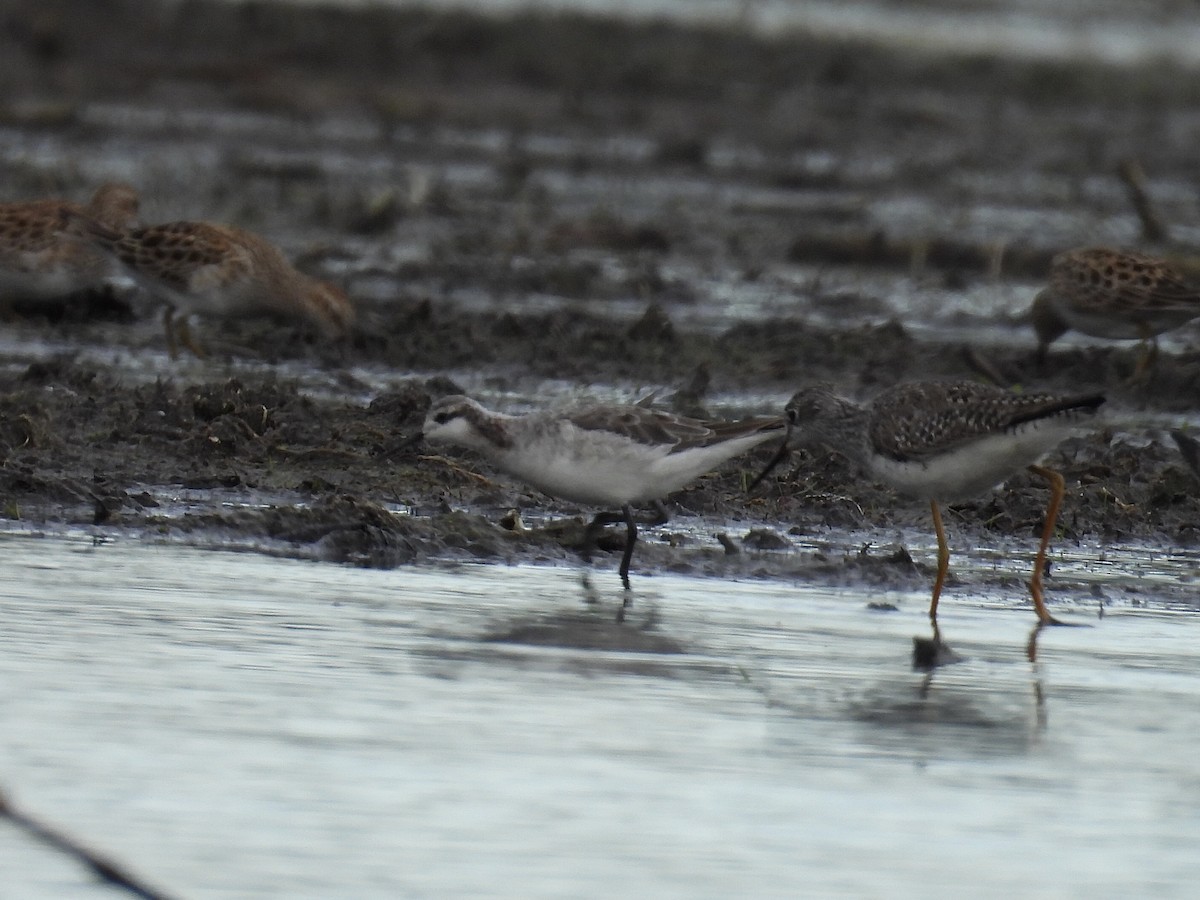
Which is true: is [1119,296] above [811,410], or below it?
above

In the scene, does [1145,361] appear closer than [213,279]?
Yes

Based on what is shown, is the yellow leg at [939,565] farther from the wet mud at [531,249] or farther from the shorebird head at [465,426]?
the shorebird head at [465,426]

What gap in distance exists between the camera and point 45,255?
43.8ft

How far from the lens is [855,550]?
29.7 ft

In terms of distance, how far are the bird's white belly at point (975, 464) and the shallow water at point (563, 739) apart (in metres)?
0.59

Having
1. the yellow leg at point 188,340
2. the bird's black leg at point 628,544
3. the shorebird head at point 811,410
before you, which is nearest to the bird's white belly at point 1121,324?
the shorebird head at point 811,410

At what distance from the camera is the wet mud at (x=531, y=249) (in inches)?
376

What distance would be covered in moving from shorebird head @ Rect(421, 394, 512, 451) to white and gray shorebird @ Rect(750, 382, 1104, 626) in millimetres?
1361

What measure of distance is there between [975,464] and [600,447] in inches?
56.2

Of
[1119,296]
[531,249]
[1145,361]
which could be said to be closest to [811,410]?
[1119,296]

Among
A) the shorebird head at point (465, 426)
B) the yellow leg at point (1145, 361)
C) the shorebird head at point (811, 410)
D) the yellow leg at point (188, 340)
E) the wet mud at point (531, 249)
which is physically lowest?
the yellow leg at point (188, 340)

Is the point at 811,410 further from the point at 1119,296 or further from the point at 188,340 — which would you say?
the point at 188,340

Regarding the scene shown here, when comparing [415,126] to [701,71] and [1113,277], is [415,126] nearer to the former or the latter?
[701,71]

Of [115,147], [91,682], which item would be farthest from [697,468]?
[115,147]
